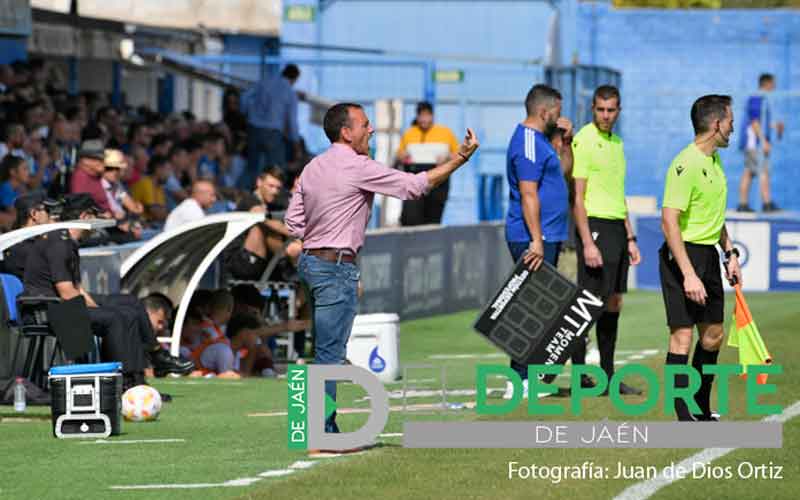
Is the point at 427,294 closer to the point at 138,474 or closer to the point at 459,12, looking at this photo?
the point at 138,474

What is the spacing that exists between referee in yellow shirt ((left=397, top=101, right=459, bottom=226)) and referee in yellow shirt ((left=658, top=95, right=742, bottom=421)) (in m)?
12.5

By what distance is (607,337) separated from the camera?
1365cm

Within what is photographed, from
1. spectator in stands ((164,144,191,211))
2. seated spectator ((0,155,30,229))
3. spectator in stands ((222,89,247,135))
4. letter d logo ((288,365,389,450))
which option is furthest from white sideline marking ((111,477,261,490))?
spectator in stands ((222,89,247,135))

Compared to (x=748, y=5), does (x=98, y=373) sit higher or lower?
lower

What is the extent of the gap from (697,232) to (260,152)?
1633cm

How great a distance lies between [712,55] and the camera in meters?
41.0

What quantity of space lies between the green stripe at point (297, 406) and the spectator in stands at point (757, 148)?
19635 mm

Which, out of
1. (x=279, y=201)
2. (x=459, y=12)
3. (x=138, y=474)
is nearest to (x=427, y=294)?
(x=279, y=201)

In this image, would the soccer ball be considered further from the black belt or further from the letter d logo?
the black belt

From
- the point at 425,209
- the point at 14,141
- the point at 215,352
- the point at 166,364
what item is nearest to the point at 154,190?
the point at 14,141

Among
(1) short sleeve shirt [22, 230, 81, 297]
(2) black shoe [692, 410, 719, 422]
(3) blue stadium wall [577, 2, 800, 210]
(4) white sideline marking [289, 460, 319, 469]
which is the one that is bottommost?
(4) white sideline marking [289, 460, 319, 469]

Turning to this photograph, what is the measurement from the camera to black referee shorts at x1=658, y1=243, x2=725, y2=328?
11.4 meters

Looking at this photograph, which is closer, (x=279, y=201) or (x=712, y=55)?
(x=279, y=201)

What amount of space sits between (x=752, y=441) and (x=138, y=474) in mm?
3318
